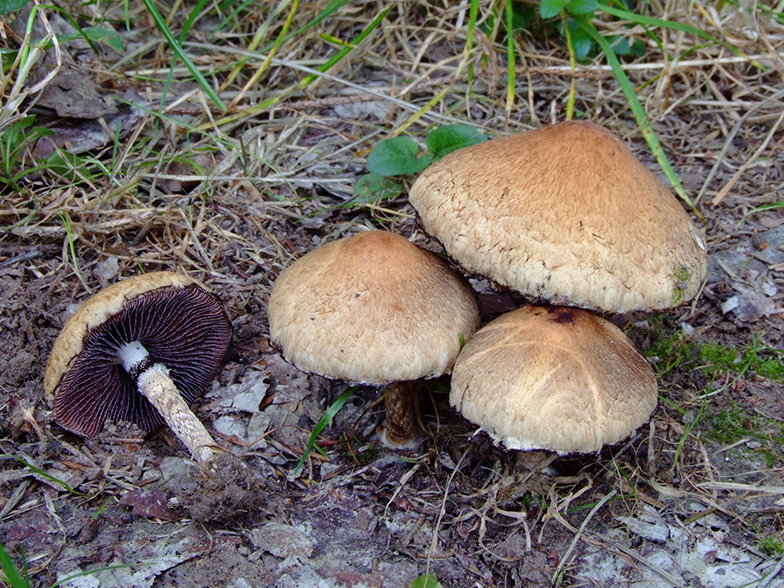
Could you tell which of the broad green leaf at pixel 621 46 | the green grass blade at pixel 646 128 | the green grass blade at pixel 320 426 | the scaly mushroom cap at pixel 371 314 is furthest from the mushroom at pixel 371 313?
the broad green leaf at pixel 621 46

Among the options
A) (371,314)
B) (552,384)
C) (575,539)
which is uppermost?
(371,314)

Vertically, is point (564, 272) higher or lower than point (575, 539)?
higher

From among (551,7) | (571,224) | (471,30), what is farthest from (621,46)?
(571,224)

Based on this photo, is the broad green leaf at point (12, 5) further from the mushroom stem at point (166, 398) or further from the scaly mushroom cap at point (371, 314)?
the scaly mushroom cap at point (371, 314)

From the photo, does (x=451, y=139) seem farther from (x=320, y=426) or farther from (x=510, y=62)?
(x=320, y=426)

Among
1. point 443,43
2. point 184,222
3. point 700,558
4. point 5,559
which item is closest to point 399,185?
point 184,222

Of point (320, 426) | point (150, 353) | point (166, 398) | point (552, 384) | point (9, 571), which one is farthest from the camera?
point (150, 353)

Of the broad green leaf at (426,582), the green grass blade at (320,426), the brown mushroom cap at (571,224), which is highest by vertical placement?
the brown mushroom cap at (571,224)

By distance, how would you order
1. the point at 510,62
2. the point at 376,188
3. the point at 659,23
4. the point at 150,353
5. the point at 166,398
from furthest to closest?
1. the point at 510,62
2. the point at 659,23
3. the point at 376,188
4. the point at 150,353
5. the point at 166,398
